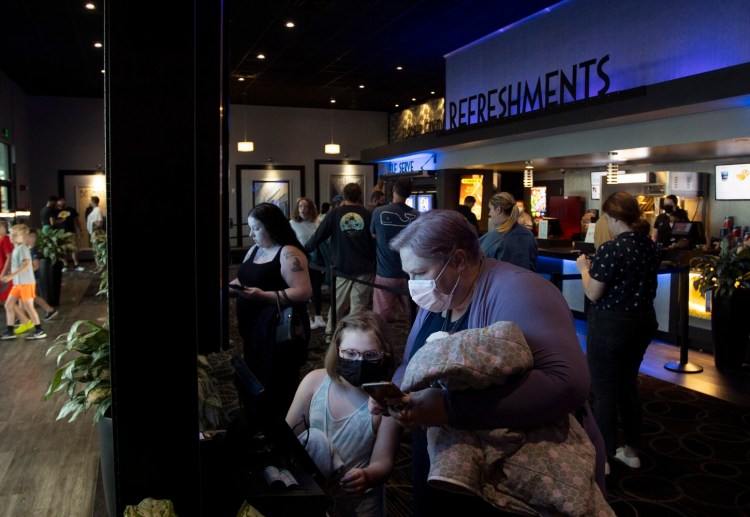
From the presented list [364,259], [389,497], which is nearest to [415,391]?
[389,497]

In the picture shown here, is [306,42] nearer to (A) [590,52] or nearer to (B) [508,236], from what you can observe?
(A) [590,52]

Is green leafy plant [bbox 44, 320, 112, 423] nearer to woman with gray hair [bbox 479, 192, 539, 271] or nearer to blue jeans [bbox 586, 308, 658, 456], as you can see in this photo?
blue jeans [bbox 586, 308, 658, 456]

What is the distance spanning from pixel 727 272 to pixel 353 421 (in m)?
5.07

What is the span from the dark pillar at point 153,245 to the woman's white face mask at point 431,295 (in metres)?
0.57

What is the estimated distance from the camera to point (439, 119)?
18141 millimetres

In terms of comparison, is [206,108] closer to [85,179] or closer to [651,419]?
[651,419]

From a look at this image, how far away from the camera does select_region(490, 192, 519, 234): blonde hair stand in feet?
18.0

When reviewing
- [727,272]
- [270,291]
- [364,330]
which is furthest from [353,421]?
[727,272]

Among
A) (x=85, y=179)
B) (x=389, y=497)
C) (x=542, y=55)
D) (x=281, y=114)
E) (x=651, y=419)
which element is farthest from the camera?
(x=281, y=114)

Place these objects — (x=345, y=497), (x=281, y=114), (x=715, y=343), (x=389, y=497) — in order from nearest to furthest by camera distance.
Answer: (x=345, y=497)
(x=389, y=497)
(x=715, y=343)
(x=281, y=114)

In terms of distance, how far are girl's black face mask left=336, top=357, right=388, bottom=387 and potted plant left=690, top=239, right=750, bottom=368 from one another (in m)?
4.98

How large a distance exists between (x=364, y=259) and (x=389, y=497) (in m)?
3.65

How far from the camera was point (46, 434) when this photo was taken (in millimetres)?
4555

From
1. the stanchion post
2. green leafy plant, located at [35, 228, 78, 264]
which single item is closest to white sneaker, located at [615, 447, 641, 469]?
the stanchion post
